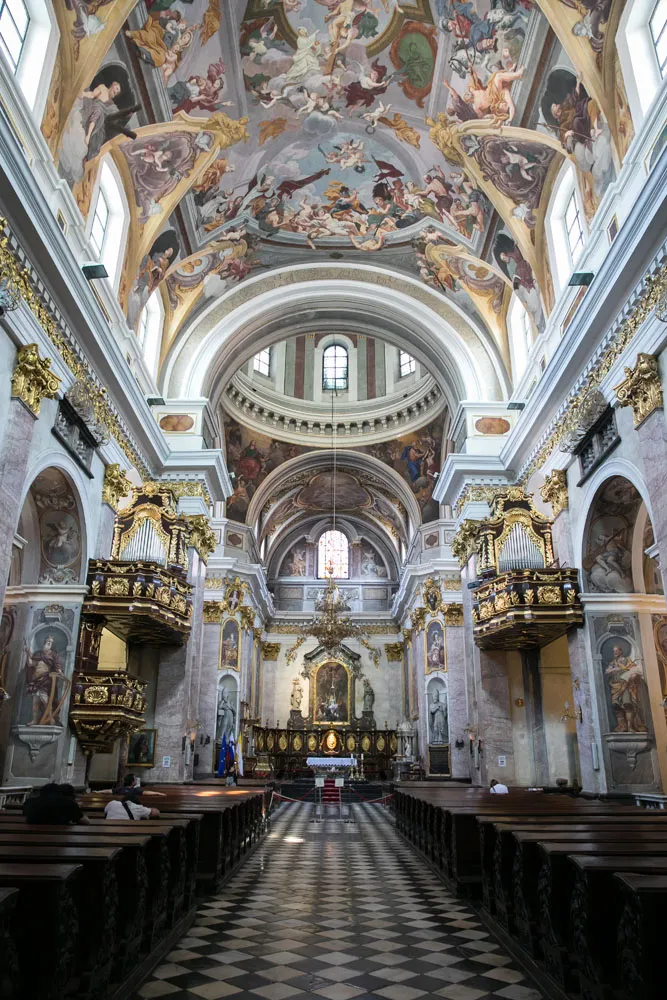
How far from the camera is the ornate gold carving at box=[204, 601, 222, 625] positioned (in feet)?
75.8

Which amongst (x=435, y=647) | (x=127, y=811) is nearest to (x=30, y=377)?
(x=127, y=811)

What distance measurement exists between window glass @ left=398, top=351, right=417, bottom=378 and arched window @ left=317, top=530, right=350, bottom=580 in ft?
35.4

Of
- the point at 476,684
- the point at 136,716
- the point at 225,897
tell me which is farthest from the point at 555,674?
the point at 225,897

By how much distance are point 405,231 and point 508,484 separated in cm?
619

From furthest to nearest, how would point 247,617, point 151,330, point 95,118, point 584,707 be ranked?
point 247,617 < point 151,330 < point 584,707 < point 95,118

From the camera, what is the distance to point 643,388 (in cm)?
902

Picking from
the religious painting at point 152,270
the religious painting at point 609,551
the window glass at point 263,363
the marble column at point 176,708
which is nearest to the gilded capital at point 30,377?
the religious painting at point 152,270

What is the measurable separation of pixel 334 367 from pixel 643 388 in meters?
21.4

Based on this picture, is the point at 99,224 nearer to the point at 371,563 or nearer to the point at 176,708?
the point at 176,708

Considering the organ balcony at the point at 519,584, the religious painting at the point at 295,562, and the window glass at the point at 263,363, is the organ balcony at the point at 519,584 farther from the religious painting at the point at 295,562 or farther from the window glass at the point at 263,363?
the religious painting at the point at 295,562

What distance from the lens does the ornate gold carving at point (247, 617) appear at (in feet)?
84.6

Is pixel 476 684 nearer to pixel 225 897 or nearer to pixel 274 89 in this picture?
pixel 225 897

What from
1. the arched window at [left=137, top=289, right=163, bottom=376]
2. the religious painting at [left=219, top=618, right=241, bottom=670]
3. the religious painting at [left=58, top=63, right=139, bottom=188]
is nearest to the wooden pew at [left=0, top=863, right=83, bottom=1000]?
the religious painting at [left=58, top=63, right=139, bottom=188]

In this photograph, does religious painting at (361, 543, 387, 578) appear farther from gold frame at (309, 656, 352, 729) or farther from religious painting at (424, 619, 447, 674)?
religious painting at (424, 619, 447, 674)
